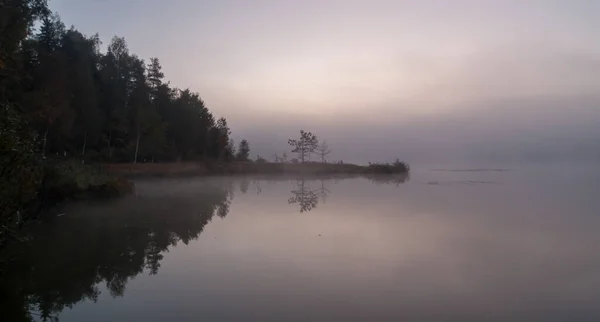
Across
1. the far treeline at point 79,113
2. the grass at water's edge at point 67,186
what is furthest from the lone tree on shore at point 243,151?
the grass at water's edge at point 67,186

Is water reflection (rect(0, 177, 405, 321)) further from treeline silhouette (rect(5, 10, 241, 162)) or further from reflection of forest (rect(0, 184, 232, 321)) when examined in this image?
treeline silhouette (rect(5, 10, 241, 162))

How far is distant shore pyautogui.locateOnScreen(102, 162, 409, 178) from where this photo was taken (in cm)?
3148

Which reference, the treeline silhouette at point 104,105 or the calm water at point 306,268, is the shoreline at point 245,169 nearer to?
the treeline silhouette at point 104,105

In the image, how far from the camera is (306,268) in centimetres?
728

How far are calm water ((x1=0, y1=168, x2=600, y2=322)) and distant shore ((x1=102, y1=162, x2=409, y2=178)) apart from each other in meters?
18.5

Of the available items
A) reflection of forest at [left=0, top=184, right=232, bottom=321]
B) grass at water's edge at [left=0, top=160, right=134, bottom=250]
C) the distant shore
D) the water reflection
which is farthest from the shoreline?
reflection of forest at [left=0, top=184, right=232, bottom=321]

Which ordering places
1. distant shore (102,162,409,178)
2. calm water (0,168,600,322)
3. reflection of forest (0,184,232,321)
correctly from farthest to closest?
1. distant shore (102,162,409,178)
2. reflection of forest (0,184,232,321)
3. calm water (0,168,600,322)

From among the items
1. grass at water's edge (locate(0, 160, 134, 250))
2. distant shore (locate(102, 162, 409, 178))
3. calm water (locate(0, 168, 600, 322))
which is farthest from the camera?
distant shore (locate(102, 162, 409, 178))

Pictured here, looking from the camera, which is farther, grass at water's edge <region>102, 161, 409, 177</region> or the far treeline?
grass at water's edge <region>102, 161, 409, 177</region>

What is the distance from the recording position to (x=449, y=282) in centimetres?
652

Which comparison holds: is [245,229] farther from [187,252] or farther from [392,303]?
[392,303]

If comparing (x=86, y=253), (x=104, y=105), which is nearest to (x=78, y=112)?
(x=104, y=105)

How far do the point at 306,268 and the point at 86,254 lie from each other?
4.23 metres

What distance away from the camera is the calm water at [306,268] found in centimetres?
546
